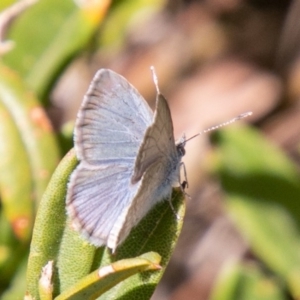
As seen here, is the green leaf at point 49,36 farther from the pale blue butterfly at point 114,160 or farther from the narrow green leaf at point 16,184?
the pale blue butterfly at point 114,160

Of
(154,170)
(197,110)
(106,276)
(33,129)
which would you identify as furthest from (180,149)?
(197,110)

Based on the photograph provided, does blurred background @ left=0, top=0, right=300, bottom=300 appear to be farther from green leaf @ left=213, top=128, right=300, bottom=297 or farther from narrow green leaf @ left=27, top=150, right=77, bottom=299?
narrow green leaf @ left=27, top=150, right=77, bottom=299

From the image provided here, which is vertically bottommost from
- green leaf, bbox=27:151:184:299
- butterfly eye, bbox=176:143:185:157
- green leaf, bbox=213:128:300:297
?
green leaf, bbox=213:128:300:297

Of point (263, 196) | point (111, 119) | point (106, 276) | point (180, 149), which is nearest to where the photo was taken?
point (106, 276)

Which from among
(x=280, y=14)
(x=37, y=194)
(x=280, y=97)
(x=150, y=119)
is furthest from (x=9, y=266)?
(x=280, y=14)

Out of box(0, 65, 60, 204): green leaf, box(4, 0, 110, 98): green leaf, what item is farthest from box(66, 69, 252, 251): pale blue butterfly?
box(4, 0, 110, 98): green leaf

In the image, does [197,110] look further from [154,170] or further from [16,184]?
[154,170]

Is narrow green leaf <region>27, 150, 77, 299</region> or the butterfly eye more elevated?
narrow green leaf <region>27, 150, 77, 299</region>
